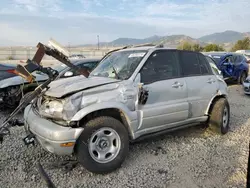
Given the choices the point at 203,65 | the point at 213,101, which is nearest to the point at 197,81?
the point at 203,65

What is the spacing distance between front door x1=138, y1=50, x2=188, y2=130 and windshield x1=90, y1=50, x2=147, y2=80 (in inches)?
7.1

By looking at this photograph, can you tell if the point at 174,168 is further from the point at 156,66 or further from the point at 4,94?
the point at 4,94

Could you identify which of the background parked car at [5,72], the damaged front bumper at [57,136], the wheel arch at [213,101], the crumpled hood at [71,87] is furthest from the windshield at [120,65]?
the background parked car at [5,72]

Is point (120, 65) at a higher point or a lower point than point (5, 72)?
higher

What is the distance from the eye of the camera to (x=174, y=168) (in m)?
3.60

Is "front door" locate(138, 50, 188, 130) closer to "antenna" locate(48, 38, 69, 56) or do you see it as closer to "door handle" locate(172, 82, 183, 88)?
"door handle" locate(172, 82, 183, 88)

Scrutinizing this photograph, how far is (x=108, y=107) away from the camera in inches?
131

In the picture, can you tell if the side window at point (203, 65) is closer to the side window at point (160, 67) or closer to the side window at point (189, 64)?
the side window at point (189, 64)

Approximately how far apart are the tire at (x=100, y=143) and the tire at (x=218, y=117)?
7.18ft

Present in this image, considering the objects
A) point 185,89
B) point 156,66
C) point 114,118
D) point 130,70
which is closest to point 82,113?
point 114,118

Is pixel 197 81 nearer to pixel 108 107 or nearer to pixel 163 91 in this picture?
pixel 163 91

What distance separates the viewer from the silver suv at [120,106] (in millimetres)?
3188

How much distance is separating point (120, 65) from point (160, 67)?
2.20ft

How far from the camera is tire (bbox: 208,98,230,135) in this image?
482cm
